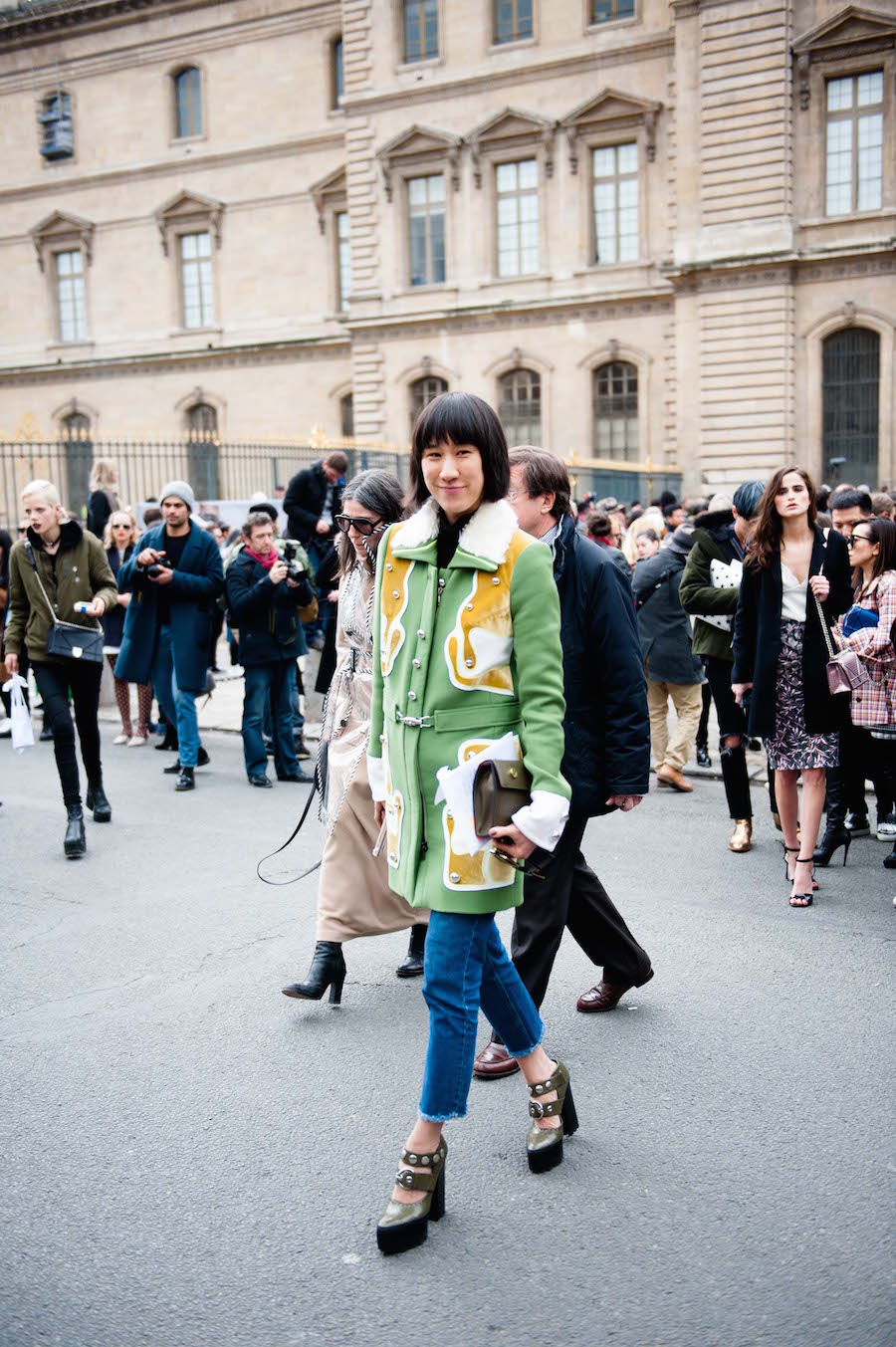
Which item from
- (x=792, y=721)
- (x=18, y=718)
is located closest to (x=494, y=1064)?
(x=792, y=721)

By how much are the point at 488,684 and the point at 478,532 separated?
40cm

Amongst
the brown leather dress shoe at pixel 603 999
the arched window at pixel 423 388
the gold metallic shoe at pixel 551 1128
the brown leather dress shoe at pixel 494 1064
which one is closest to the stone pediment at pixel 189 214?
the arched window at pixel 423 388

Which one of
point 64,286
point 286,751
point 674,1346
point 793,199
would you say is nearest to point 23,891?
point 286,751

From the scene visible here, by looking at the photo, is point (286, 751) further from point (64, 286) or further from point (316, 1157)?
point (64, 286)

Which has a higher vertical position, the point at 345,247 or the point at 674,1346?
the point at 345,247

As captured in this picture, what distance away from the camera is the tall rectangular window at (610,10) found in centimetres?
2767

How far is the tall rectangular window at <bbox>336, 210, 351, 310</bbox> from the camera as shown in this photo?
1330 inches

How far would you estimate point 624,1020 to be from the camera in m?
4.54

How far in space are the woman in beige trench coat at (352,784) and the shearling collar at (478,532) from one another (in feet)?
4.66

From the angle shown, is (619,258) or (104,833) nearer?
(104,833)

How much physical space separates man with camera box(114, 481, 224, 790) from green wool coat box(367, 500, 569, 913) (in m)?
6.03

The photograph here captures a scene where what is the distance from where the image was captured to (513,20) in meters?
29.0

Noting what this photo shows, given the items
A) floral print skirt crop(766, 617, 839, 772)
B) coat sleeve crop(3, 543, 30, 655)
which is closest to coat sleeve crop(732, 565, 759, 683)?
floral print skirt crop(766, 617, 839, 772)

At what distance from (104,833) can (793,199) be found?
22.9m
